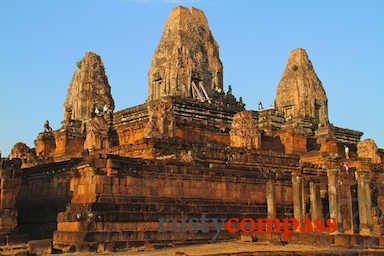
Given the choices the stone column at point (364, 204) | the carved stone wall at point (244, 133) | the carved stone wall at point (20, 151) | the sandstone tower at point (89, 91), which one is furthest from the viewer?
the sandstone tower at point (89, 91)

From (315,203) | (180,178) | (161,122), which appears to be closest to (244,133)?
(161,122)

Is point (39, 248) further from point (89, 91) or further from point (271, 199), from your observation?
point (89, 91)

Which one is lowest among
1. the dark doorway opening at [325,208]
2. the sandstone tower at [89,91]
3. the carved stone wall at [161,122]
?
the dark doorway opening at [325,208]

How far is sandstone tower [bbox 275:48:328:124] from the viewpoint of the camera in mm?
47562

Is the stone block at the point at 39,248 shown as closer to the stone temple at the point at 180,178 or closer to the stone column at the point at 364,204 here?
the stone temple at the point at 180,178

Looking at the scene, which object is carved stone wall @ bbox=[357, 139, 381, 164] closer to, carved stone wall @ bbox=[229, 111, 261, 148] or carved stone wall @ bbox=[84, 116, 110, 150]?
carved stone wall @ bbox=[229, 111, 261, 148]

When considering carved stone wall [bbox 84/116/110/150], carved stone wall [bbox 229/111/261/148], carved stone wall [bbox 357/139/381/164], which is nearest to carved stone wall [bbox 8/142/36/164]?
carved stone wall [bbox 84/116/110/150]

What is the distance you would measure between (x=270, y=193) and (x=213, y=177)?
7.71 ft

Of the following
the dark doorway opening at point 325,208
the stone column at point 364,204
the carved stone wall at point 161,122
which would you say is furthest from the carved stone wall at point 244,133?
the stone column at point 364,204

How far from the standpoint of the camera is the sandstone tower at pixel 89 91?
42.8m

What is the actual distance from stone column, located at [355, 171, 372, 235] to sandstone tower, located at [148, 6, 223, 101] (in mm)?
18968

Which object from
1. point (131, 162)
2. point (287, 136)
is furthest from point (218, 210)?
point (287, 136)

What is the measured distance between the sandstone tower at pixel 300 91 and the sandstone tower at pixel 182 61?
8604mm

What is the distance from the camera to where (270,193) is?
66.4ft
